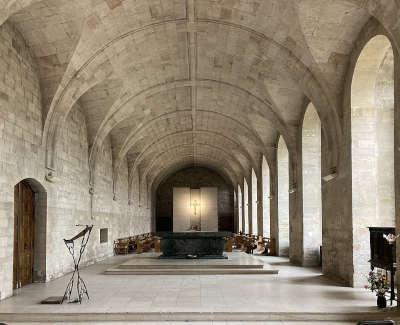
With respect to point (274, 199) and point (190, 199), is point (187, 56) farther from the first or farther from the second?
point (190, 199)

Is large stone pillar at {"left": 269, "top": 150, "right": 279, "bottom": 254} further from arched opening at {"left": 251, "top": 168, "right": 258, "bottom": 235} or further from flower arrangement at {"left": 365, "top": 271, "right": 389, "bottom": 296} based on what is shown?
flower arrangement at {"left": 365, "top": 271, "right": 389, "bottom": 296}

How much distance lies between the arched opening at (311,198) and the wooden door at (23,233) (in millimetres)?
8394

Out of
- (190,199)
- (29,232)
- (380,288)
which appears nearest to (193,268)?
(29,232)

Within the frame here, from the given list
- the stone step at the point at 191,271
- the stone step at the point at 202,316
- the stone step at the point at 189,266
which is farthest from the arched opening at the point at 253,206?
the stone step at the point at 202,316

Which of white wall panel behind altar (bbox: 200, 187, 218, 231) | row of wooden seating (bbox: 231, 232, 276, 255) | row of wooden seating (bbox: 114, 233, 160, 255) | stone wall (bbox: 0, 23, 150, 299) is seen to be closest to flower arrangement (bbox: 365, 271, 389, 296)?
stone wall (bbox: 0, 23, 150, 299)

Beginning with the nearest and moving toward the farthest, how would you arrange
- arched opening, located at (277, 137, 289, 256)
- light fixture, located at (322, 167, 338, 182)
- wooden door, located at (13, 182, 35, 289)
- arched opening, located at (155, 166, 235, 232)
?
wooden door, located at (13, 182, 35, 289)
light fixture, located at (322, 167, 338, 182)
arched opening, located at (277, 137, 289, 256)
arched opening, located at (155, 166, 235, 232)

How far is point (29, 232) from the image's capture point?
12.3 meters

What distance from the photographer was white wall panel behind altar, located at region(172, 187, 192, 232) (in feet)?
132

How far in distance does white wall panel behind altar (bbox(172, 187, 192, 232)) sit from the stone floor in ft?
87.2

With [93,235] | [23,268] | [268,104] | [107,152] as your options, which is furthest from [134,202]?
[23,268]

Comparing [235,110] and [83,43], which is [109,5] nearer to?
[83,43]

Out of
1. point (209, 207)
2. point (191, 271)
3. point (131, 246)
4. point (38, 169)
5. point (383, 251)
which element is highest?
point (38, 169)

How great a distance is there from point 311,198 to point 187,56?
19.6ft

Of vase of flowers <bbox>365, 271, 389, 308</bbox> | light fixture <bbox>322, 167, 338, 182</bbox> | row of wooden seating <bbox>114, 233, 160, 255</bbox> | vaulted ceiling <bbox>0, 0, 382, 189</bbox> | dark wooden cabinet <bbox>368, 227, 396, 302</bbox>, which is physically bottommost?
row of wooden seating <bbox>114, 233, 160, 255</bbox>
